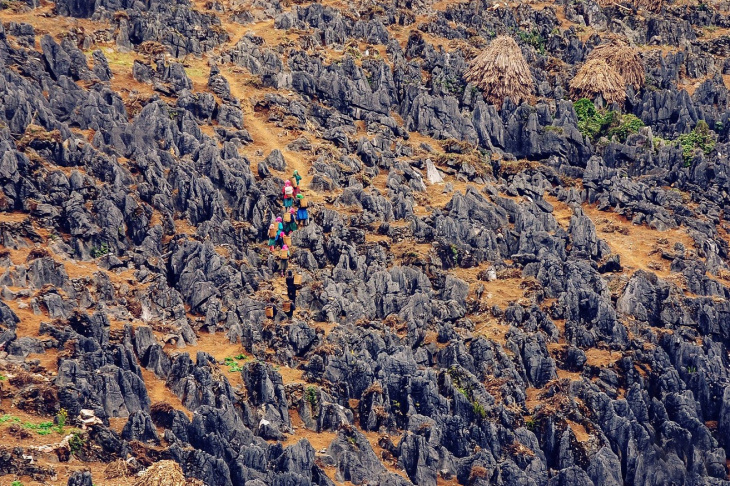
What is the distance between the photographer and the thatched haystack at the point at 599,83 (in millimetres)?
62219

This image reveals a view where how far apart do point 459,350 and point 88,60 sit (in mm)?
21384

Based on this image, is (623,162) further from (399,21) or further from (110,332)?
(110,332)

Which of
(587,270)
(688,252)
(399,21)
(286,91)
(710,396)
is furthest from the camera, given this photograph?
(399,21)

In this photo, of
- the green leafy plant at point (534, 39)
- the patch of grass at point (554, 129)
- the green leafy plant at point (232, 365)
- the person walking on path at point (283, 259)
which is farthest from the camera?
the green leafy plant at point (534, 39)

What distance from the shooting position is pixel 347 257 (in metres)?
48.1

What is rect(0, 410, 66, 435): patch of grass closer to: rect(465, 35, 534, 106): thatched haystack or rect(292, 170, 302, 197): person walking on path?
rect(292, 170, 302, 197): person walking on path

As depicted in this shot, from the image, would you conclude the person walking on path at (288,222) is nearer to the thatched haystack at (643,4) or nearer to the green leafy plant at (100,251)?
the green leafy plant at (100,251)

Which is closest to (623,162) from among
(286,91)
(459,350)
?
(286,91)

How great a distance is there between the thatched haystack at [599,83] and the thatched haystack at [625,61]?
0.67 m

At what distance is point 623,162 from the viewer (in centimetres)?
5950

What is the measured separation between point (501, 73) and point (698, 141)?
9.04 m

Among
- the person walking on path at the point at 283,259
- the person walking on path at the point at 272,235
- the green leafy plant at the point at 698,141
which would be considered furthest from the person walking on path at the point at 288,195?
the green leafy plant at the point at 698,141

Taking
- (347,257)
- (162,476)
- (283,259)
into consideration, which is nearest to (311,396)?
(283,259)

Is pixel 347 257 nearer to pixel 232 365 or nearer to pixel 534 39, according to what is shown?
pixel 232 365
